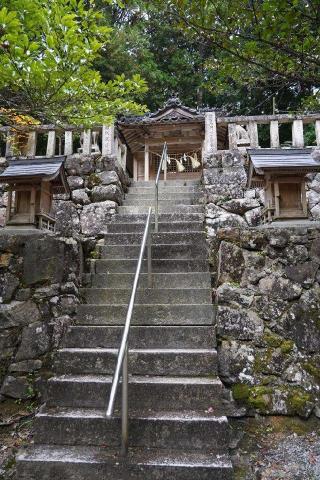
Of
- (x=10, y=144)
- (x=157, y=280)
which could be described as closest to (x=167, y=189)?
(x=157, y=280)

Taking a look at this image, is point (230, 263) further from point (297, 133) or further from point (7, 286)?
point (297, 133)

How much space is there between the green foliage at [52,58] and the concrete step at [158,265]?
1.95m

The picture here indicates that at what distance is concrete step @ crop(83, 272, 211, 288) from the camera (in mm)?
4434

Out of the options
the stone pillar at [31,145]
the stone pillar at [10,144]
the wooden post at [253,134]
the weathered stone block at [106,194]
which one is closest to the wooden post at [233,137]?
the wooden post at [253,134]

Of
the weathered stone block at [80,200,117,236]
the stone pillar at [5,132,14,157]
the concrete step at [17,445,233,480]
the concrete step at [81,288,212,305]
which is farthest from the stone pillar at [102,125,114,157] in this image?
the concrete step at [17,445,233,480]

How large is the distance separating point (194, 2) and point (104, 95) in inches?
65.2

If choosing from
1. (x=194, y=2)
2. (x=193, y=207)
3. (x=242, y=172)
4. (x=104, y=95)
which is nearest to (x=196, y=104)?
(x=242, y=172)

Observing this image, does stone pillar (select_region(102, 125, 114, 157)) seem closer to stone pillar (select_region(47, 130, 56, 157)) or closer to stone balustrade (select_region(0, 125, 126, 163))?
stone balustrade (select_region(0, 125, 126, 163))

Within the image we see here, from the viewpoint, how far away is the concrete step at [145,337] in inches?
143

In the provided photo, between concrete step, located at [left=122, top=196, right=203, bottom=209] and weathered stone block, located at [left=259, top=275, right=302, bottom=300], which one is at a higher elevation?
concrete step, located at [left=122, top=196, right=203, bottom=209]

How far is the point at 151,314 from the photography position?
13.1 feet

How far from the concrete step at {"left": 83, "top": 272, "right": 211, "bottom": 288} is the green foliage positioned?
78.8 inches

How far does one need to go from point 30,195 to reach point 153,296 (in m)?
2.38

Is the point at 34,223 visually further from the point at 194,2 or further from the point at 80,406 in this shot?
the point at 194,2
